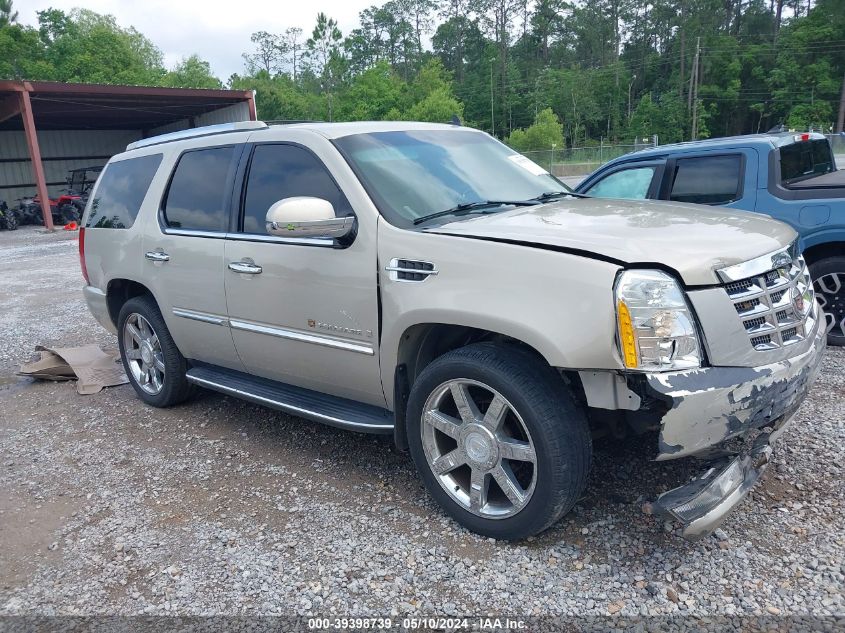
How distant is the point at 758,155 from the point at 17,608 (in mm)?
5864

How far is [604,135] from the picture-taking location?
78.2 meters

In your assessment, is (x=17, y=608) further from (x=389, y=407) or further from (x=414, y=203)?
(x=414, y=203)

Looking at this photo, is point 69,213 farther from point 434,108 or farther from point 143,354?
point 434,108

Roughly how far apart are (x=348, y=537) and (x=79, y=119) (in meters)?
30.7

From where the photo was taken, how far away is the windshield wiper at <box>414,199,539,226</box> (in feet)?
11.0

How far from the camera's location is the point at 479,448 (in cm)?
300

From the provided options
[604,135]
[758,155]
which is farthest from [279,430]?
[604,135]

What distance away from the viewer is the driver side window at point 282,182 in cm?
358

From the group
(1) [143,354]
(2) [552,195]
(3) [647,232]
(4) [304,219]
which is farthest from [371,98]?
(3) [647,232]

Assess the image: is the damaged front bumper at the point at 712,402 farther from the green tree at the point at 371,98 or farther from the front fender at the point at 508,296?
the green tree at the point at 371,98

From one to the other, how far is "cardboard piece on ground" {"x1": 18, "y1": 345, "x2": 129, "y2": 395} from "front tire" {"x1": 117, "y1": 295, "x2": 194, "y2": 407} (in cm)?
60

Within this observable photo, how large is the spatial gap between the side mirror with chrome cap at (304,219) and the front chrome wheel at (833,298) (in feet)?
13.5

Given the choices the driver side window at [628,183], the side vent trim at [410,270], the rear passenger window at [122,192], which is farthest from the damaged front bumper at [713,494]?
the rear passenger window at [122,192]

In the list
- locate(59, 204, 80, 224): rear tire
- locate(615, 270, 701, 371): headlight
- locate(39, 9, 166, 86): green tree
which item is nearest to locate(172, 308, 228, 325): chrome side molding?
locate(615, 270, 701, 371): headlight
